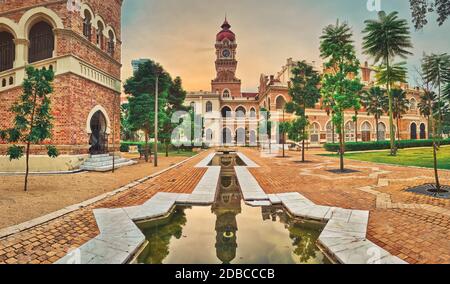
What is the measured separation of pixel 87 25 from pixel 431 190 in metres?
19.5

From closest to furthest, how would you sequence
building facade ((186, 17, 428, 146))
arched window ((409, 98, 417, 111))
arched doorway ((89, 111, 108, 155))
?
arched doorway ((89, 111, 108, 155)), building facade ((186, 17, 428, 146)), arched window ((409, 98, 417, 111))

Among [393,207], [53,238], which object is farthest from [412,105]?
[53,238]

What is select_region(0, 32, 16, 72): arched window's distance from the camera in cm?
1360

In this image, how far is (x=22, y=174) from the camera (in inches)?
453

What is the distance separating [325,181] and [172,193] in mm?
6687

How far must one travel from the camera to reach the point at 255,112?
60.1m

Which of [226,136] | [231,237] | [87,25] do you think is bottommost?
[231,237]

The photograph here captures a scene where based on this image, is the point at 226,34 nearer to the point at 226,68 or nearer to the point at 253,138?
the point at 226,68

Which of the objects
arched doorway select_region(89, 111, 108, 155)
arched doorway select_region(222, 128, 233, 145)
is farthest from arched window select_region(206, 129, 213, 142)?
arched doorway select_region(89, 111, 108, 155)

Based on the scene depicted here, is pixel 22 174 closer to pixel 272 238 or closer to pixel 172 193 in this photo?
pixel 172 193

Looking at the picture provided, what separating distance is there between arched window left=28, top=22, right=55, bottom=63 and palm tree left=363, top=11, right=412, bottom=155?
28728 millimetres

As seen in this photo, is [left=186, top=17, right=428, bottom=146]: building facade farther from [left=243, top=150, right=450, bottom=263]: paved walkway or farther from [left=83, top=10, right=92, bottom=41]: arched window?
[left=243, top=150, right=450, bottom=263]: paved walkway

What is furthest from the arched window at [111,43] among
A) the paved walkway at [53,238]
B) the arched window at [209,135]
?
the arched window at [209,135]
